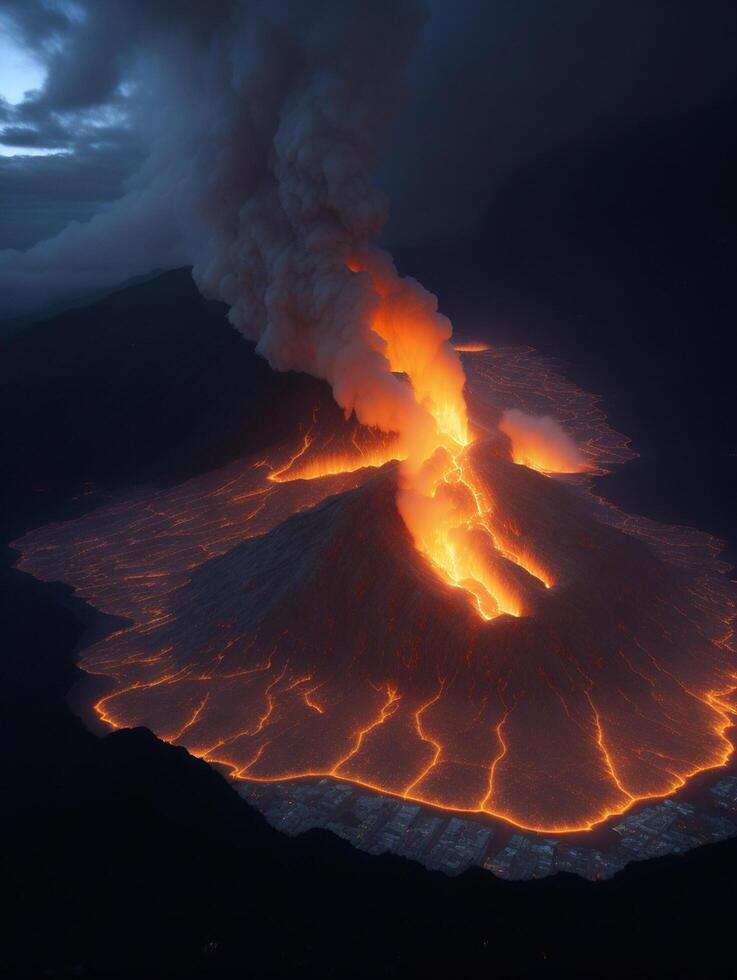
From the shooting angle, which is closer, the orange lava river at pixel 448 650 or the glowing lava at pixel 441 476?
the orange lava river at pixel 448 650

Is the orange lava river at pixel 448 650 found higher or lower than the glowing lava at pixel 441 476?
lower

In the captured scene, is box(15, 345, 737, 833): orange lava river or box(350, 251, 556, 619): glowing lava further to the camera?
box(350, 251, 556, 619): glowing lava

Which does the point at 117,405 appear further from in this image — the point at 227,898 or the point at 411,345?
the point at 227,898

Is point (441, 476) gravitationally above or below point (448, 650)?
above

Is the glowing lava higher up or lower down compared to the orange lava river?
higher up

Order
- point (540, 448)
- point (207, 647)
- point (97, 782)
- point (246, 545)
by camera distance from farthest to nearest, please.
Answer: point (540, 448) < point (246, 545) < point (207, 647) < point (97, 782)

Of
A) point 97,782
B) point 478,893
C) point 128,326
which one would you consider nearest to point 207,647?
point 97,782

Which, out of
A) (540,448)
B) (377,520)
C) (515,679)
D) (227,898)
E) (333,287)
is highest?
(333,287)

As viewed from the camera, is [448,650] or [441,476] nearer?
[448,650]
